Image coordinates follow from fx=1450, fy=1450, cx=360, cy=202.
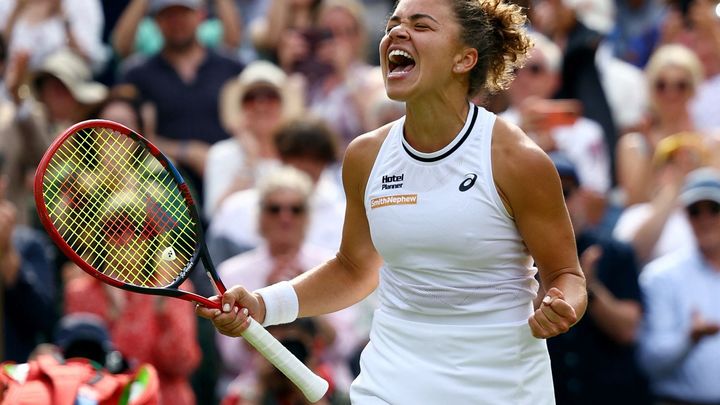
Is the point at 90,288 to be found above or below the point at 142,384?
below

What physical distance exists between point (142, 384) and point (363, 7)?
642cm

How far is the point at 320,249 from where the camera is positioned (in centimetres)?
746

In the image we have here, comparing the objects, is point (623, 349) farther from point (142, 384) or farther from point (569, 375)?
point (142, 384)

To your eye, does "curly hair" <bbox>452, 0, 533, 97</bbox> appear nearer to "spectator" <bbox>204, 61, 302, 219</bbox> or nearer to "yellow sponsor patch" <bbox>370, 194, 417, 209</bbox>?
"yellow sponsor patch" <bbox>370, 194, 417, 209</bbox>

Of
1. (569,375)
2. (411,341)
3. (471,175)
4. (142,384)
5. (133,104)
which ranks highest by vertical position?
(471,175)

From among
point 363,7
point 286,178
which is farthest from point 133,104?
point 363,7

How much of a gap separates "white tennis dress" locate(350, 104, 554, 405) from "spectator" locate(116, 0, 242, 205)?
4.57 m

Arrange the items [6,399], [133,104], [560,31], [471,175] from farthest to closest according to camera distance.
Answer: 1. [560,31]
2. [133,104]
3. [6,399]
4. [471,175]

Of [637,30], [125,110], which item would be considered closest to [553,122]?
[125,110]

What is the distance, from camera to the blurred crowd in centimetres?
710

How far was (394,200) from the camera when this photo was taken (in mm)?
4133

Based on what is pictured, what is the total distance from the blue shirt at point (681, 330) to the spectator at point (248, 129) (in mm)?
2297

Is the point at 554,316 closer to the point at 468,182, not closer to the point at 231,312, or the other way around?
the point at 468,182

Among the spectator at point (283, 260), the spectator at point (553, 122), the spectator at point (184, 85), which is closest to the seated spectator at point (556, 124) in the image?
the spectator at point (553, 122)
